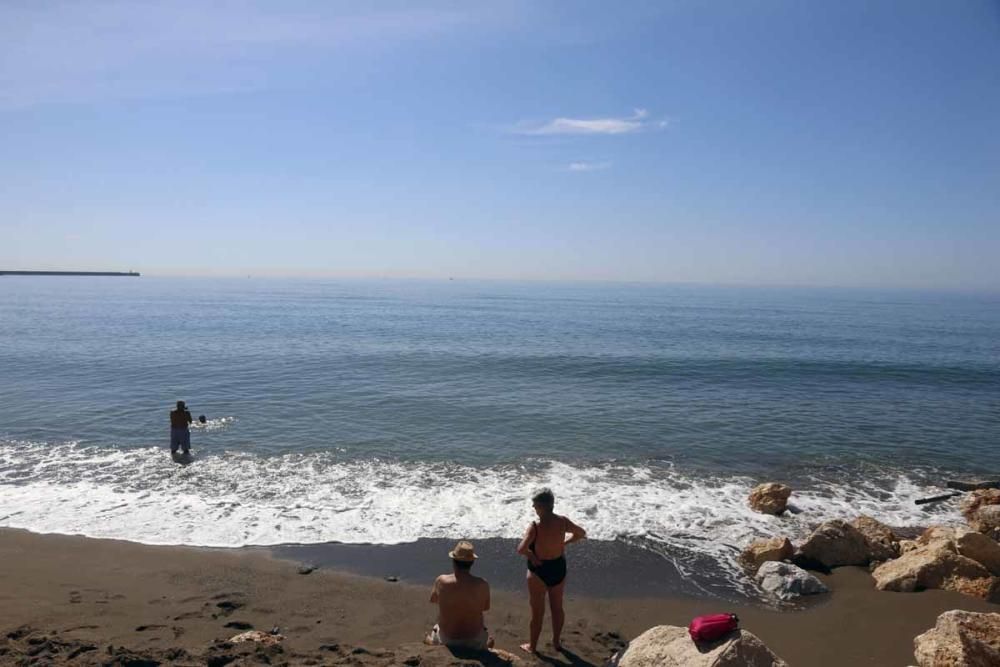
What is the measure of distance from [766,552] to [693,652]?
5.03m

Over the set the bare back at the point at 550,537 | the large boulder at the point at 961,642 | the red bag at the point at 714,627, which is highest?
the bare back at the point at 550,537

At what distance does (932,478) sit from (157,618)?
16.5 m

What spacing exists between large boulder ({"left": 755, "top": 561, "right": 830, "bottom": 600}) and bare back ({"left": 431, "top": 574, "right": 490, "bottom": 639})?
4.89 meters

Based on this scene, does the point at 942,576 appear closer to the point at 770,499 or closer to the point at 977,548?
the point at 977,548

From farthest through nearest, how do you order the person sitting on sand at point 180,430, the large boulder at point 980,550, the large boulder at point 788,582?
the person sitting on sand at point 180,430 → the large boulder at point 980,550 → the large boulder at point 788,582

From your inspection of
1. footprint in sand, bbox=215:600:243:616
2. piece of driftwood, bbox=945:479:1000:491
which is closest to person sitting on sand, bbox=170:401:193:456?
footprint in sand, bbox=215:600:243:616

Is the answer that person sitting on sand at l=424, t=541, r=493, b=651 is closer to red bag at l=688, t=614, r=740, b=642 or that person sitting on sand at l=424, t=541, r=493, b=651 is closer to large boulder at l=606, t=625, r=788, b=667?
large boulder at l=606, t=625, r=788, b=667

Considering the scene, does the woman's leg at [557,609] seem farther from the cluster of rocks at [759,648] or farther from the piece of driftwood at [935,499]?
the piece of driftwood at [935,499]

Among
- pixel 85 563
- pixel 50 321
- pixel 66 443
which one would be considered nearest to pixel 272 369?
pixel 66 443

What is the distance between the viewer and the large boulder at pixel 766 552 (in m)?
9.67

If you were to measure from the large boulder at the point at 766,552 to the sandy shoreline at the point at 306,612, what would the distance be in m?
0.75

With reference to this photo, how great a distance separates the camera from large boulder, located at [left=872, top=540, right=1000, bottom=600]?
338 inches

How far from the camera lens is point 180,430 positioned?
15.1 meters

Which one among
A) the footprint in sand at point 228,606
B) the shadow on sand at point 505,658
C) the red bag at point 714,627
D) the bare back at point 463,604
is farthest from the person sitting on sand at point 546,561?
the footprint in sand at point 228,606
